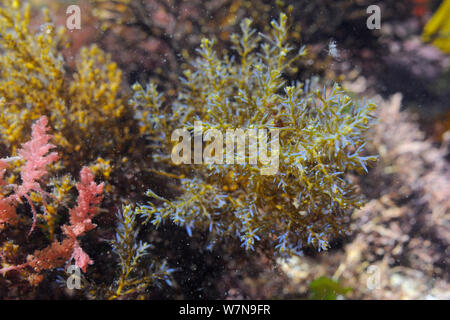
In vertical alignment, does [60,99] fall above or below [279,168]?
above

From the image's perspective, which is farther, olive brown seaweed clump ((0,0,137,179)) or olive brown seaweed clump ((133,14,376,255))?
olive brown seaweed clump ((0,0,137,179))

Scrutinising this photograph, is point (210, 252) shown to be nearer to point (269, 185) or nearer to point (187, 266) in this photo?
point (187, 266)

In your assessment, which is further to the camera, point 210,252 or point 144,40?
point 144,40

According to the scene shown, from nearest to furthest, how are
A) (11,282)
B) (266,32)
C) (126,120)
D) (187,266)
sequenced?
1. (11,282)
2. (187,266)
3. (126,120)
4. (266,32)

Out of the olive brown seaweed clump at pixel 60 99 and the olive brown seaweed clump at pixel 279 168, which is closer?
the olive brown seaweed clump at pixel 279 168

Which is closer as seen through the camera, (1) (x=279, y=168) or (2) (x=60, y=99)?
(1) (x=279, y=168)

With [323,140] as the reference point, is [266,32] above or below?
above

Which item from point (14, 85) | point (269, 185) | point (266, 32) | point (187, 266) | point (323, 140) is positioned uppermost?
point (266, 32)

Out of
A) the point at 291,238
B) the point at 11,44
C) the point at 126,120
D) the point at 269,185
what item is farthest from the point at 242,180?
the point at 11,44
